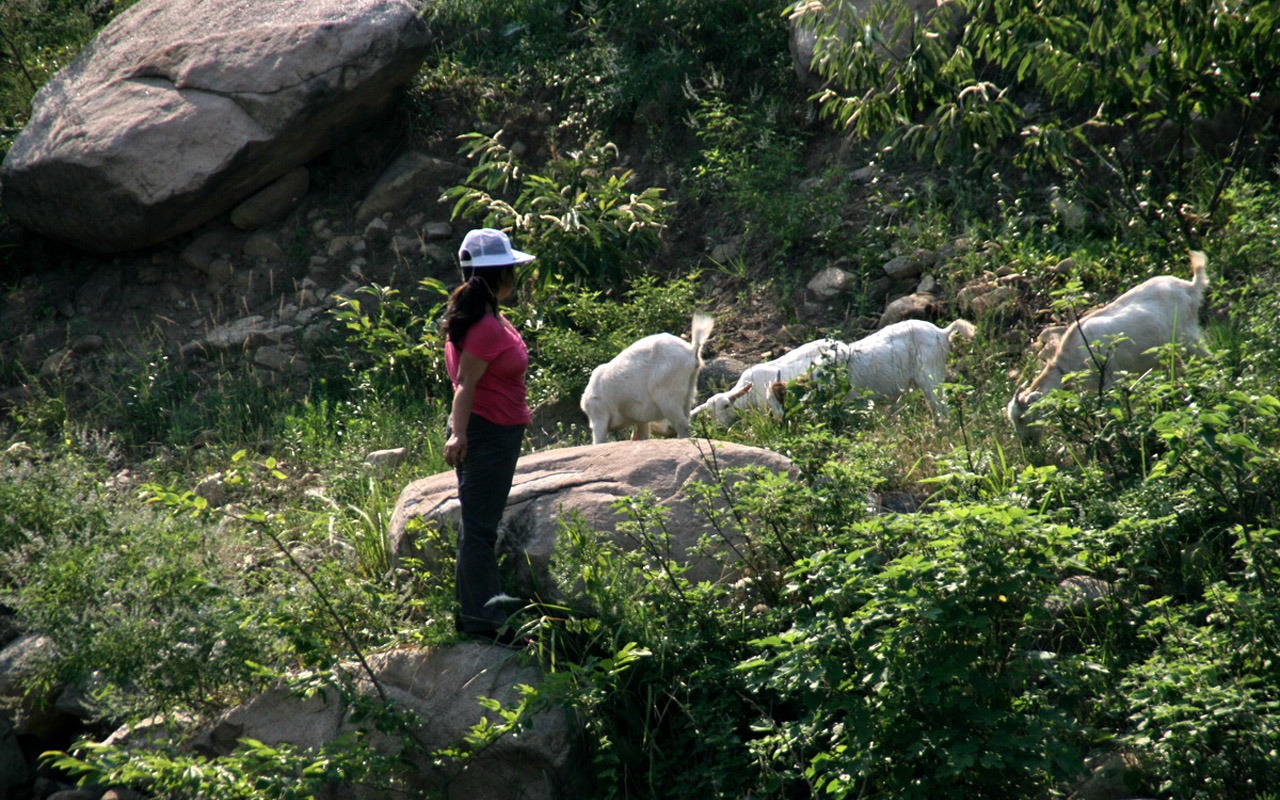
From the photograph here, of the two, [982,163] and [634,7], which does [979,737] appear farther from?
[634,7]

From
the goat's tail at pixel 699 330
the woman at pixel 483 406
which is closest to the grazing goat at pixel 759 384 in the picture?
the goat's tail at pixel 699 330

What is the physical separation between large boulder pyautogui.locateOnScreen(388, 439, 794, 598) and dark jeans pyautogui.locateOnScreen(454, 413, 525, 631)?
0.34m

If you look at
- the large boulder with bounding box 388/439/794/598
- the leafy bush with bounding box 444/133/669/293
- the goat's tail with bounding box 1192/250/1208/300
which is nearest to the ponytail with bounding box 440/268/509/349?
the large boulder with bounding box 388/439/794/598

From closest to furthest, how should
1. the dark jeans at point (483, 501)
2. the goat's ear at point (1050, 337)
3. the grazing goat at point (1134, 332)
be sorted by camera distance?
the dark jeans at point (483, 501), the grazing goat at point (1134, 332), the goat's ear at point (1050, 337)

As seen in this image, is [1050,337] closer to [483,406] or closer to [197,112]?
[483,406]

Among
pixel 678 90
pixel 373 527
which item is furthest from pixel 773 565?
pixel 678 90

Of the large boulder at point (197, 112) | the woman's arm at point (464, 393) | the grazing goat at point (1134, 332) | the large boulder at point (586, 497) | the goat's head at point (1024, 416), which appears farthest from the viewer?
the large boulder at point (197, 112)

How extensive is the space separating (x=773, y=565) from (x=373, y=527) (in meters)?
2.33

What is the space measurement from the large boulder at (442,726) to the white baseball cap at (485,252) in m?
1.71

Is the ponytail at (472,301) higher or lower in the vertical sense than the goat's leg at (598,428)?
higher

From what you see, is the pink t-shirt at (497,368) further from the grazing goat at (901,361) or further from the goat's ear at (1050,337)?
the goat's ear at (1050,337)

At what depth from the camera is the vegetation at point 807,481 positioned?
386cm

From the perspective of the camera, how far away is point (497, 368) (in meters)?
4.76

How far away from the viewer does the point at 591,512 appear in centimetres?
540
